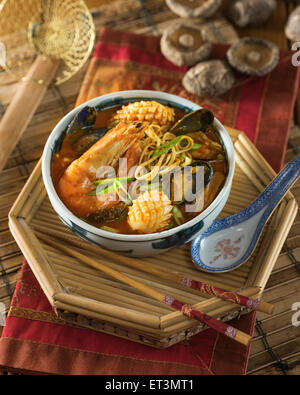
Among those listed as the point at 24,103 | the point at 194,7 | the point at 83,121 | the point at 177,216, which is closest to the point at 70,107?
the point at 24,103

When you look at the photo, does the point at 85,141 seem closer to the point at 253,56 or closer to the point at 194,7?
the point at 253,56

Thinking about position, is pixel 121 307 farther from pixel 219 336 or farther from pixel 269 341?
pixel 269 341

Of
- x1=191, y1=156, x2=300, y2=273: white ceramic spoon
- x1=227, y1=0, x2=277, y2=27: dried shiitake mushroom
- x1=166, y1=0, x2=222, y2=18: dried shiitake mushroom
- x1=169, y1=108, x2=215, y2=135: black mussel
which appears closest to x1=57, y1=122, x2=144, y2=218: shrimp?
x1=169, y1=108, x2=215, y2=135: black mussel

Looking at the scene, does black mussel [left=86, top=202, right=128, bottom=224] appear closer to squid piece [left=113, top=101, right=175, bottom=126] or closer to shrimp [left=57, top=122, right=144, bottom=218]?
→ shrimp [left=57, top=122, right=144, bottom=218]

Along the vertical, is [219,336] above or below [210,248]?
below

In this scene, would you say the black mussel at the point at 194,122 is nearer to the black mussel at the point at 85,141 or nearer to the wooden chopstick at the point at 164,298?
the black mussel at the point at 85,141

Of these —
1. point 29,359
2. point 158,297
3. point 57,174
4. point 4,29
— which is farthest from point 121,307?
point 4,29
